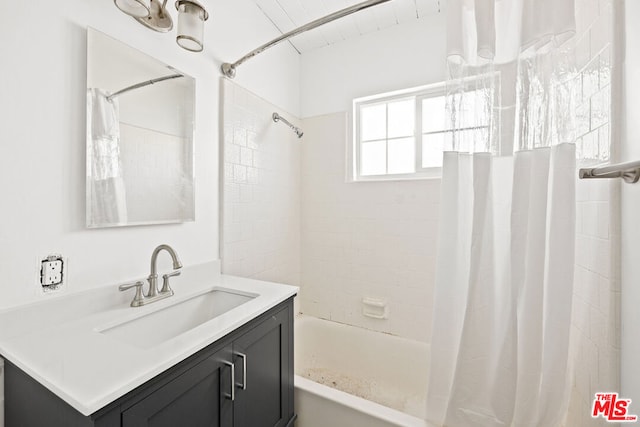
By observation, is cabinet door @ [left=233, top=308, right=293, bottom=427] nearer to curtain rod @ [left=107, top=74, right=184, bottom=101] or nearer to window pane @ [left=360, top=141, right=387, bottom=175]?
curtain rod @ [left=107, top=74, right=184, bottom=101]

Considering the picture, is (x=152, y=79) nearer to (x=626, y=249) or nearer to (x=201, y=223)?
(x=201, y=223)

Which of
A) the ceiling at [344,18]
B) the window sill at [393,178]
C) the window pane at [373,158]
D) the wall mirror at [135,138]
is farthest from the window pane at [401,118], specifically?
the wall mirror at [135,138]

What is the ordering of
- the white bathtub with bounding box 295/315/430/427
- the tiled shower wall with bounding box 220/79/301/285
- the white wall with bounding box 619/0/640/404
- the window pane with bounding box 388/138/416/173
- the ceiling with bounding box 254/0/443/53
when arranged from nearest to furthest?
the white wall with bounding box 619/0/640/404
the white bathtub with bounding box 295/315/430/427
the tiled shower wall with bounding box 220/79/301/285
the ceiling with bounding box 254/0/443/53
the window pane with bounding box 388/138/416/173

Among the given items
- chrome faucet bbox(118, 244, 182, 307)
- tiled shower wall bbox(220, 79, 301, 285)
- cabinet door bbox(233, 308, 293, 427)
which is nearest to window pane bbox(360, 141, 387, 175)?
tiled shower wall bbox(220, 79, 301, 285)

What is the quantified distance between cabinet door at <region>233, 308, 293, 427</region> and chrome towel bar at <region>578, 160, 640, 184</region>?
3.93 ft

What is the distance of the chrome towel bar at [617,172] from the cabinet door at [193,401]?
1.23 m

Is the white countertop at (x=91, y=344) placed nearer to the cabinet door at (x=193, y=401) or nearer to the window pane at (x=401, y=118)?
the cabinet door at (x=193, y=401)

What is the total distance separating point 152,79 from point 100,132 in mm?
358

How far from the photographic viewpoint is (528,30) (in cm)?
101

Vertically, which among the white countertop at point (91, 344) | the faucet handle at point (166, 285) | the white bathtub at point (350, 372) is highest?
the faucet handle at point (166, 285)

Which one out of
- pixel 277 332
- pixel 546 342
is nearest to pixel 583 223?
pixel 546 342

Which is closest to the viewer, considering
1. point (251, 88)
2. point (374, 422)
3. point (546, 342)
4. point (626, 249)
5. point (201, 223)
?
point (626, 249)

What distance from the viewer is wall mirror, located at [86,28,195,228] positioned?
108cm

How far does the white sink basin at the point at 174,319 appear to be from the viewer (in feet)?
3.43
